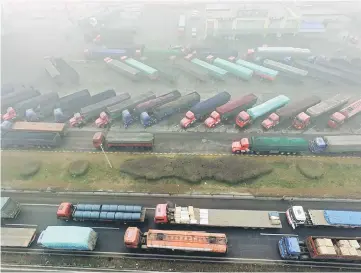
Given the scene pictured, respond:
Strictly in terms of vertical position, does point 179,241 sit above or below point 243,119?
below

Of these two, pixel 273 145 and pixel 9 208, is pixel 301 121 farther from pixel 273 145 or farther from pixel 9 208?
pixel 9 208

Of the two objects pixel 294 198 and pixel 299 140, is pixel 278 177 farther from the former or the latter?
pixel 299 140

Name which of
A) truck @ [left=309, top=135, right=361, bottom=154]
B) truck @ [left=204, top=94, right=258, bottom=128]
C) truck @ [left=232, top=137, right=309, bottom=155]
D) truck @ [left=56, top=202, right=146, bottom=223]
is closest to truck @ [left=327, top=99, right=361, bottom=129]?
truck @ [left=309, top=135, right=361, bottom=154]

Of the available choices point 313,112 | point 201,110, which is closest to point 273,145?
point 313,112

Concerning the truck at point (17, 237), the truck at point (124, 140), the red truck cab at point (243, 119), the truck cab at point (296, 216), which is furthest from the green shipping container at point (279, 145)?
the truck at point (17, 237)

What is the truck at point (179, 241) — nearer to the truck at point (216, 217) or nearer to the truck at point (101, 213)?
the truck at point (216, 217)

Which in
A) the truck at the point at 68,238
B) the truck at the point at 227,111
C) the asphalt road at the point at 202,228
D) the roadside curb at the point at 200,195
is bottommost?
the truck at the point at 68,238
